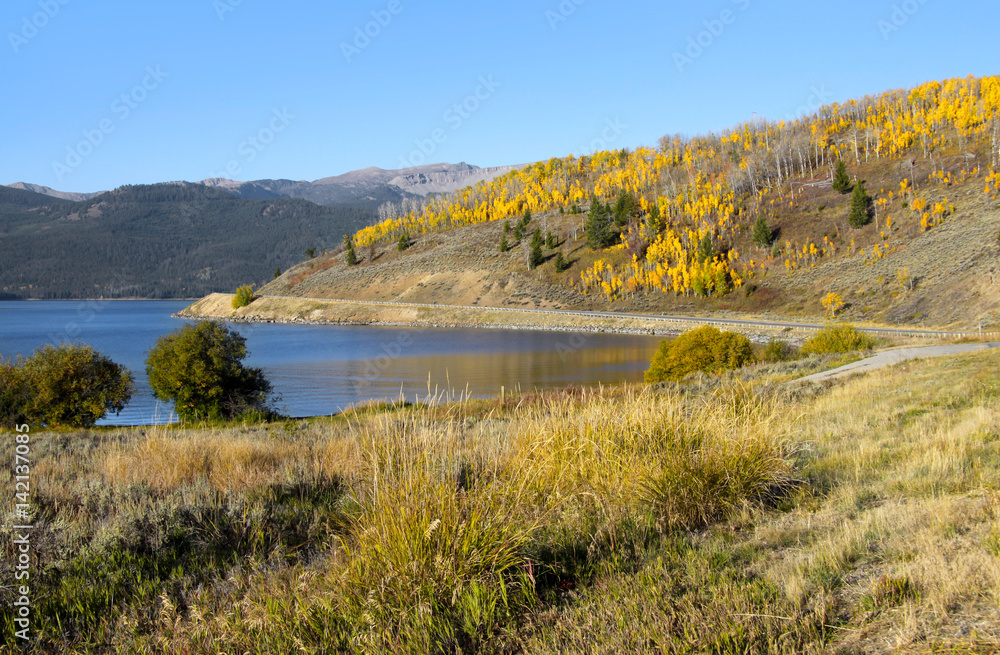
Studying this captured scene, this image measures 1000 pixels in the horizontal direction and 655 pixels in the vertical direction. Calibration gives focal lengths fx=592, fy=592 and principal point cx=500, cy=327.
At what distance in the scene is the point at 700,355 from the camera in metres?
24.9

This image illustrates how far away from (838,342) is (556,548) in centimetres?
2830

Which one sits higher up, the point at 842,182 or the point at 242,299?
the point at 842,182

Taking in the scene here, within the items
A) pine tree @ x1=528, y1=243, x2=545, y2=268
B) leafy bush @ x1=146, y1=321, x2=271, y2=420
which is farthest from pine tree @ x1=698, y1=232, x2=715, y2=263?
leafy bush @ x1=146, y1=321, x2=271, y2=420

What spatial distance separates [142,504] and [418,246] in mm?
112596

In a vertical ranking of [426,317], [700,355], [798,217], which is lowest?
[700,355]

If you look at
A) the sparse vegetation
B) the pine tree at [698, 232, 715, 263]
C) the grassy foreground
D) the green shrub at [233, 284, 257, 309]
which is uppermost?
the sparse vegetation

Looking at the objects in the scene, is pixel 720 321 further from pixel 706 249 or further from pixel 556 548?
pixel 556 548

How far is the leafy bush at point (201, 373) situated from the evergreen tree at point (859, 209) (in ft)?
225

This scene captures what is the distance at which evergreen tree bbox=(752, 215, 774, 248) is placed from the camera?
71.7 m

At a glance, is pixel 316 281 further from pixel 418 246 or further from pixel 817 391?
pixel 817 391

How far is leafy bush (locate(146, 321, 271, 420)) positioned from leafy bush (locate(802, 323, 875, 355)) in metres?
24.4

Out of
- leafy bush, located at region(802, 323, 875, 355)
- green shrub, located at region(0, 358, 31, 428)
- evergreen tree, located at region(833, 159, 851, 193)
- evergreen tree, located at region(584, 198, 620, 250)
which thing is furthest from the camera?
evergreen tree, located at region(584, 198, 620, 250)

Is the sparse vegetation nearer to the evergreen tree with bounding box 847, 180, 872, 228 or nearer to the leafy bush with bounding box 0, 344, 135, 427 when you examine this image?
the evergreen tree with bounding box 847, 180, 872, 228

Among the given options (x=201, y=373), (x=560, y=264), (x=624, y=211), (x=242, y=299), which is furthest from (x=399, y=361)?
(x=242, y=299)
